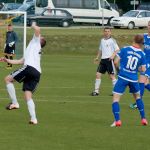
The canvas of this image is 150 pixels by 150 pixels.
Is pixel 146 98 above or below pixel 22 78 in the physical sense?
below

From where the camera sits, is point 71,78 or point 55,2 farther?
Answer: point 55,2

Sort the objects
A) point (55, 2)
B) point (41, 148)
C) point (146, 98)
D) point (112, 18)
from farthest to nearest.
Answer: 1. point (55, 2)
2. point (112, 18)
3. point (146, 98)
4. point (41, 148)

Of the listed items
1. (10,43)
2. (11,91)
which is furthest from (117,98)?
(10,43)

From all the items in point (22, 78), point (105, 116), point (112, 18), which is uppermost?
point (22, 78)

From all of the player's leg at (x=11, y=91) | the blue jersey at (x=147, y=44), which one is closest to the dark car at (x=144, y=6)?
the blue jersey at (x=147, y=44)

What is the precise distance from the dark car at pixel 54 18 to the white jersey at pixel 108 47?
38970mm

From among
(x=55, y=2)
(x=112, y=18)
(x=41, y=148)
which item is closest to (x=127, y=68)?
(x=41, y=148)

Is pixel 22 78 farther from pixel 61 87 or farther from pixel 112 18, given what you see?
pixel 112 18

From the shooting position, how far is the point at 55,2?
225 feet

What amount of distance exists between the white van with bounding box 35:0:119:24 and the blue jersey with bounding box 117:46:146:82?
49.1m

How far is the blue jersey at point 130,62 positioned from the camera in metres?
14.9

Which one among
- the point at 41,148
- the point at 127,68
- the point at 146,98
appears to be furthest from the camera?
the point at 146,98

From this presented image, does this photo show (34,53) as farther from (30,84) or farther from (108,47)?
(108,47)

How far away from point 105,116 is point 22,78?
234 cm
